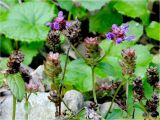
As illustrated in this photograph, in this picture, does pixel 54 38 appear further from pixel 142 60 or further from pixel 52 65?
pixel 142 60

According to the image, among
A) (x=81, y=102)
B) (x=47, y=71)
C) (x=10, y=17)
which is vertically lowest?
(x=81, y=102)

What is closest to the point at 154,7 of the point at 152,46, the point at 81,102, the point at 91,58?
the point at 152,46

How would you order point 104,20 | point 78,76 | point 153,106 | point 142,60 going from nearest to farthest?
point 153,106
point 78,76
point 142,60
point 104,20

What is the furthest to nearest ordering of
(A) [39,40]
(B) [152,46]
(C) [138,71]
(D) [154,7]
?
(D) [154,7] < (B) [152,46] < (A) [39,40] < (C) [138,71]

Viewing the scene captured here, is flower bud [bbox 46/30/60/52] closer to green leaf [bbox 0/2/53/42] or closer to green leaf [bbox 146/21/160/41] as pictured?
green leaf [bbox 0/2/53/42]

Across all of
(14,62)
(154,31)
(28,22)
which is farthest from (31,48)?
(14,62)

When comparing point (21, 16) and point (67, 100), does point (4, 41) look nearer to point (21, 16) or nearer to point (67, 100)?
point (21, 16)

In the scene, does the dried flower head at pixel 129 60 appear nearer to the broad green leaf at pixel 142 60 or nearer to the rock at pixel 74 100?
the rock at pixel 74 100

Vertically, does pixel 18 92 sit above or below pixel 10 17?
below
